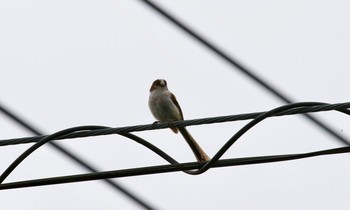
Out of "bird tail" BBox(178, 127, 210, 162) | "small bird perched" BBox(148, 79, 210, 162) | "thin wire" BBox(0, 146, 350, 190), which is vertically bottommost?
"thin wire" BBox(0, 146, 350, 190)

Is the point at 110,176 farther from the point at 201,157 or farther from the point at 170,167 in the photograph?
the point at 201,157

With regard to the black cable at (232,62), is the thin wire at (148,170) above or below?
below

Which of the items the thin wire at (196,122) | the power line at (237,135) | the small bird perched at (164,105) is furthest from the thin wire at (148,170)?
the small bird perched at (164,105)

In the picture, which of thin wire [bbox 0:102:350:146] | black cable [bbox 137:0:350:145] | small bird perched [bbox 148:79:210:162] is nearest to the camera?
thin wire [bbox 0:102:350:146]

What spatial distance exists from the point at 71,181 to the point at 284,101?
215 cm

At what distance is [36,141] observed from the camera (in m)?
5.25

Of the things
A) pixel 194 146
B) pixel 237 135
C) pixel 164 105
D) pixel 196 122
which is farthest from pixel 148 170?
pixel 164 105

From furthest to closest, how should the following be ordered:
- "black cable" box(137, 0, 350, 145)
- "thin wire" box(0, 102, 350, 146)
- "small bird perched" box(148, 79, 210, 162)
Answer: "small bird perched" box(148, 79, 210, 162) < "black cable" box(137, 0, 350, 145) < "thin wire" box(0, 102, 350, 146)

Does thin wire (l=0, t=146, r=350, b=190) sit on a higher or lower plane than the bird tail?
lower

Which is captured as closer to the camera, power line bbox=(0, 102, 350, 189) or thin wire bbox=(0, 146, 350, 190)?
power line bbox=(0, 102, 350, 189)

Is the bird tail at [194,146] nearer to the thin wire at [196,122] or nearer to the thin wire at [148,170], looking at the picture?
the thin wire at [196,122]

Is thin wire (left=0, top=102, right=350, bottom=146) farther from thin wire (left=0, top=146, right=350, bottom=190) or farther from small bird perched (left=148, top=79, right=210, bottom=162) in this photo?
small bird perched (left=148, top=79, right=210, bottom=162)

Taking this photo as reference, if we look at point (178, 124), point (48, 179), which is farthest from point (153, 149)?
point (48, 179)

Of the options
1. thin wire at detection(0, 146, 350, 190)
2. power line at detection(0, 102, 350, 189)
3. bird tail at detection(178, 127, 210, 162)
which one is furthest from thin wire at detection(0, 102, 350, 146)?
bird tail at detection(178, 127, 210, 162)
